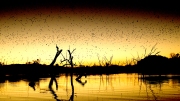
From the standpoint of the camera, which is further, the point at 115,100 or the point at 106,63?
the point at 106,63

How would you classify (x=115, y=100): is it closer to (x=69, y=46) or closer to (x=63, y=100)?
(x=63, y=100)

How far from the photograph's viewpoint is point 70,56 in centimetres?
6222

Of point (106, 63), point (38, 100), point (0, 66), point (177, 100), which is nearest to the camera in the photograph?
point (177, 100)

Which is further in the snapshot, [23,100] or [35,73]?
[35,73]

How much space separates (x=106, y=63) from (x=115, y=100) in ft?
347

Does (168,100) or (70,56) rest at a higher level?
(70,56)

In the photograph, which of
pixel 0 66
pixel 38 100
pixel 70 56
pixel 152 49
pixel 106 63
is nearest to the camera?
pixel 38 100

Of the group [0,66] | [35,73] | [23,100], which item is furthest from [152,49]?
[0,66]

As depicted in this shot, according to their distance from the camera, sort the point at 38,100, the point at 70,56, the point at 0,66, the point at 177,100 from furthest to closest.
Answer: the point at 0,66 → the point at 70,56 → the point at 38,100 → the point at 177,100

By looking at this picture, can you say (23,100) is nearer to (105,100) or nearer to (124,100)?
(105,100)

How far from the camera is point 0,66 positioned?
147375mm

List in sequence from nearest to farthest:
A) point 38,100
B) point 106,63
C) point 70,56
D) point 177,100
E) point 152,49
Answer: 1. point 177,100
2. point 38,100
3. point 70,56
4. point 152,49
5. point 106,63

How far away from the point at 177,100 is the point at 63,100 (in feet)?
31.6

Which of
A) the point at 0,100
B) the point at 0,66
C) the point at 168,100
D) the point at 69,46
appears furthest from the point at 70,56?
the point at 0,66
